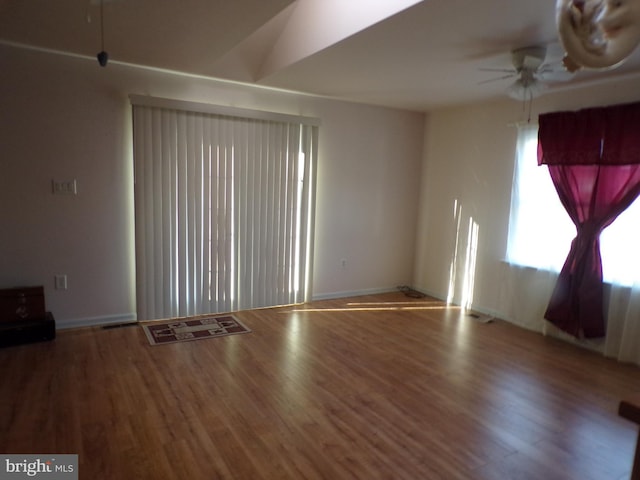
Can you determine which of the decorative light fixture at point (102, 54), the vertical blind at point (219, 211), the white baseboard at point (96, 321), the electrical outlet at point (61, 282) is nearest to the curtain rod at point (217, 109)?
the vertical blind at point (219, 211)

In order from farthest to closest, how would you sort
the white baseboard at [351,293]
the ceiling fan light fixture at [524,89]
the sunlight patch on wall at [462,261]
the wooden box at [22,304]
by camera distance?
the white baseboard at [351,293], the sunlight patch on wall at [462,261], the wooden box at [22,304], the ceiling fan light fixture at [524,89]

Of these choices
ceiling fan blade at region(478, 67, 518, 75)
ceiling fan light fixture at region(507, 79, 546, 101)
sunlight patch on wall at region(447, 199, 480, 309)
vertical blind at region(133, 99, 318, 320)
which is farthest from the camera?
sunlight patch on wall at region(447, 199, 480, 309)

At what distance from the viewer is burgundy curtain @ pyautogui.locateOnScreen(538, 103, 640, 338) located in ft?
10.8

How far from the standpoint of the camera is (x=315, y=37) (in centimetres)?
296

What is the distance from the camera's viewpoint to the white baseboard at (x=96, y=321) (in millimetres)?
3605

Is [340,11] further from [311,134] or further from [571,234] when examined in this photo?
[571,234]

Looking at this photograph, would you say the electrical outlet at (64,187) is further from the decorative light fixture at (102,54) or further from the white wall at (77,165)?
the decorative light fixture at (102,54)

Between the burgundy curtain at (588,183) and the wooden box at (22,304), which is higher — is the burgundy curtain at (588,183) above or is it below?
above

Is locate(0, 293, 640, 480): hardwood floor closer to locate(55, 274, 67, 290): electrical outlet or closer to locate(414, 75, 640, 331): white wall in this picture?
locate(55, 274, 67, 290): electrical outlet

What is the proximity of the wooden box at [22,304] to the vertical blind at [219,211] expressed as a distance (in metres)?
0.78

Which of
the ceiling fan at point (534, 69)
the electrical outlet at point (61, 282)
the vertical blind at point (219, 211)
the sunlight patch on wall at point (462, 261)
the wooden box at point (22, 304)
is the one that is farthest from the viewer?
the sunlight patch on wall at point (462, 261)

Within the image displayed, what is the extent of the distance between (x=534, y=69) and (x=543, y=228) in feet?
5.69

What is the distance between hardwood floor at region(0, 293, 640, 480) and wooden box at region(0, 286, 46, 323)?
26 centimetres

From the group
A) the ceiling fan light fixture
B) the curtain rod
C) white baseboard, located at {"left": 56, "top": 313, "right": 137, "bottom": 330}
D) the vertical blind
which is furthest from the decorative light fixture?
the ceiling fan light fixture
